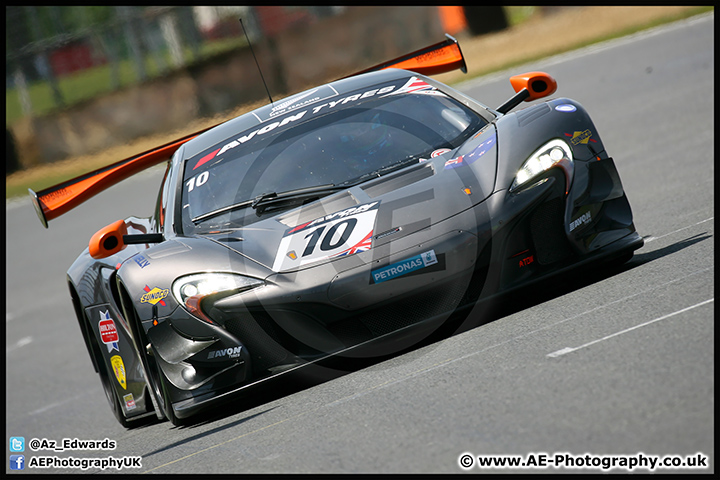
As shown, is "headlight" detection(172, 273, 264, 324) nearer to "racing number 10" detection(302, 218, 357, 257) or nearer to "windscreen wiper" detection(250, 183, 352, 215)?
"racing number 10" detection(302, 218, 357, 257)

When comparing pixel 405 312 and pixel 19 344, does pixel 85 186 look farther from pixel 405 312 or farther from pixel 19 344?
pixel 19 344

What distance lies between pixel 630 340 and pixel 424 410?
2.68 feet

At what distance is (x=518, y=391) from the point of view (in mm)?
3318

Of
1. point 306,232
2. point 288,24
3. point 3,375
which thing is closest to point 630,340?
point 306,232

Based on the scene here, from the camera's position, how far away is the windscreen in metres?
4.90

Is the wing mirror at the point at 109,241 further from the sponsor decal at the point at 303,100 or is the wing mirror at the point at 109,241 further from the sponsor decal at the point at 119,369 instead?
the sponsor decal at the point at 303,100

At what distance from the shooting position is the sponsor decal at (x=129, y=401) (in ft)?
16.9

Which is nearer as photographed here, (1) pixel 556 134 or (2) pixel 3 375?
(1) pixel 556 134

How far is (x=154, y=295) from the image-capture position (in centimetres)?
420

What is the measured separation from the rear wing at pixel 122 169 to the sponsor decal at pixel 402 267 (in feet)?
8.65

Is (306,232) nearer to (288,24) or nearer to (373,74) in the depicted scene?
(373,74)

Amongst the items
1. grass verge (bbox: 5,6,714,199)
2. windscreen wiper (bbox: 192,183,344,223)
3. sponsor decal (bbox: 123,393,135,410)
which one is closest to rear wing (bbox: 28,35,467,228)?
sponsor decal (bbox: 123,393,135,410)

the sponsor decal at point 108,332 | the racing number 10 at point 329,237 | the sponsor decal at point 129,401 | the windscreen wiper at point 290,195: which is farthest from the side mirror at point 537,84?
the sponsor decal at point 129,401

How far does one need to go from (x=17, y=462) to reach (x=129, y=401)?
79 centimetres
